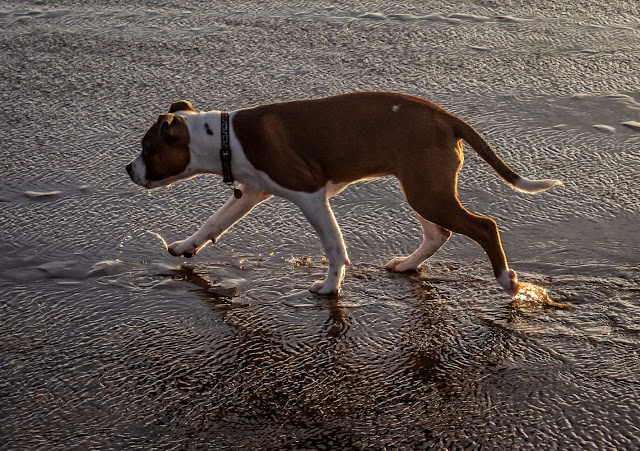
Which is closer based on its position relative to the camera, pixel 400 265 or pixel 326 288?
pixel 326 288

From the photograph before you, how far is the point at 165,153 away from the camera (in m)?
4.72

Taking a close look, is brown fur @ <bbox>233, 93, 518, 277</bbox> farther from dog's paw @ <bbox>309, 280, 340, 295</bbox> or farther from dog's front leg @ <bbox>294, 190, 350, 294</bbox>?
dog's paw @ <bbox>309, 280, 340, 295</bbox>

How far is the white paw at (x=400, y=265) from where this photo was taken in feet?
16.1

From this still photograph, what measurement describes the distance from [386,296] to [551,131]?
8.69 ft

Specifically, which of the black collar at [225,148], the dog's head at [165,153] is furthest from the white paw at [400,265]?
the dog's head at [165,153]

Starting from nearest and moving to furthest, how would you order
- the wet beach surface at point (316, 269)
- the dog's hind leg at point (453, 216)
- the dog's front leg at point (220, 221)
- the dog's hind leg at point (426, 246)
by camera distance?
the wet beach surface at point (316, 269)
the dog's hind leg at point (453, 216)
the dog's hind leg at point (426, 246)
the dog's front leg at point (220, 221)

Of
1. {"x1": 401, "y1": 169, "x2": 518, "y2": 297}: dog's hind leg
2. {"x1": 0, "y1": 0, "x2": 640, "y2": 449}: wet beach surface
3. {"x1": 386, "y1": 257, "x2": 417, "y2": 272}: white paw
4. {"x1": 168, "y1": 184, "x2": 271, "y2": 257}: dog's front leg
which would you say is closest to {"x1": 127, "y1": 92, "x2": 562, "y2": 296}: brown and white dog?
{"x1": 401, "y1": 169, "x2": 518, "y2": 297}: dog's hind leg

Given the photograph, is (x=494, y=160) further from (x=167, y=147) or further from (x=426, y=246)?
(x=167, y=147)

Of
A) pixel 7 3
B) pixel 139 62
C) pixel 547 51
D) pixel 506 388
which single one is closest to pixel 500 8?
pixel 547 51

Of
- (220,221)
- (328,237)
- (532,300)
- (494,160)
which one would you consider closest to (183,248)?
(220,221)

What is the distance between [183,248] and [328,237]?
3.08ft

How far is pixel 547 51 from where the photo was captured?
26.5ft

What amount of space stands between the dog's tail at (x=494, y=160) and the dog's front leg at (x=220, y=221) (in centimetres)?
122

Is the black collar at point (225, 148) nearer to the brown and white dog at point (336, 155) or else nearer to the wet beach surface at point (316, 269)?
the brown and white dog at point (336, 155)
